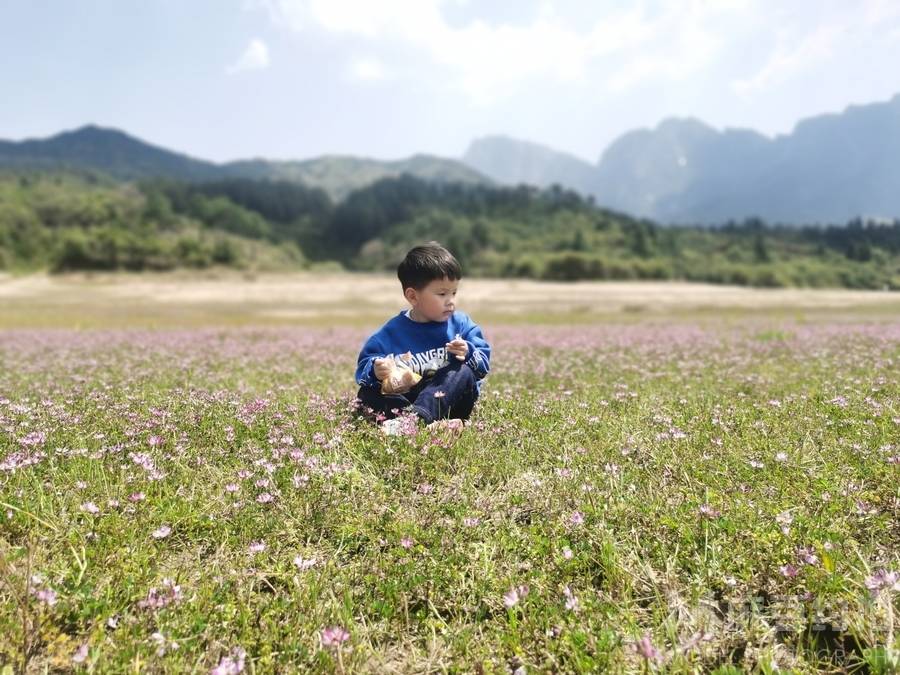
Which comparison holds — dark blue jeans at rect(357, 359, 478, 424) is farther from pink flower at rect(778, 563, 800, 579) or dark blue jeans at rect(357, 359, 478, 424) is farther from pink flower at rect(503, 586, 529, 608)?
pink flower at rect(778, 563, 800, 579)

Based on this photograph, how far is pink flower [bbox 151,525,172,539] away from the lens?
11.3 ft

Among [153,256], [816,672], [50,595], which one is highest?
[153,256]

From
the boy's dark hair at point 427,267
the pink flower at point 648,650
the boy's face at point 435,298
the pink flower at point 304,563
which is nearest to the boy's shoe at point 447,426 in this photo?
the boy's face at point 435,298

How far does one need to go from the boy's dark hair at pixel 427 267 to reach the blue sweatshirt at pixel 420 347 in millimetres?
596

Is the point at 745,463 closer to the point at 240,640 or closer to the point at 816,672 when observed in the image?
the point at 816,672

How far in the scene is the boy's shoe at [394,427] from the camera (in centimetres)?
529

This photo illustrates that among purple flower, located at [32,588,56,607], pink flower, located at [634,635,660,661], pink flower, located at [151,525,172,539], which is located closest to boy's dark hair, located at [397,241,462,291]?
pink flower, located at [151,525,172,539]

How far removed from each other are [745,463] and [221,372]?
939 cm

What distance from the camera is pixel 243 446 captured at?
5141 mm

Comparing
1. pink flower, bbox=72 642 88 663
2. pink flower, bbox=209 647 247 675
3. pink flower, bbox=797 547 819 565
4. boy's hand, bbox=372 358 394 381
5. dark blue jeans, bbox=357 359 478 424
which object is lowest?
pink flower, bbox=209 647 247 675

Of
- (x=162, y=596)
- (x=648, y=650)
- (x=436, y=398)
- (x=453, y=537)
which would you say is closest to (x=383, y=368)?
(x=436, y=398)

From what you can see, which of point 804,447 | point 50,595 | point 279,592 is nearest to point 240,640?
point 279,592

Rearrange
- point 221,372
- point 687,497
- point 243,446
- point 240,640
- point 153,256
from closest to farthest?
point 240,640
point 687,497
point 243,446
point 221,372
point 153,256

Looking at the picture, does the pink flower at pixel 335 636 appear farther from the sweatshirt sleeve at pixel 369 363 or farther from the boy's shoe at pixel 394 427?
the sweatshirt sleeve at pixel 369 363
